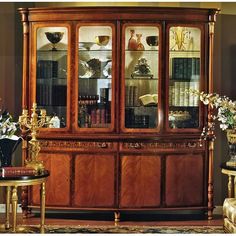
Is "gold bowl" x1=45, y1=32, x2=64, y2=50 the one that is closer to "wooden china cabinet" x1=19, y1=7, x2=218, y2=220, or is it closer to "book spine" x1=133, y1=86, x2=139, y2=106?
"wooden china cabinet" x1=19, y1=7, x2=218, y2=220

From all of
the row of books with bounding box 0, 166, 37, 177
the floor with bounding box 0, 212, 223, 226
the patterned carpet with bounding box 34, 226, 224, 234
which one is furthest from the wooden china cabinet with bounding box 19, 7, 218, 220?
the row of books with bounding box 0, 166, 37, 177

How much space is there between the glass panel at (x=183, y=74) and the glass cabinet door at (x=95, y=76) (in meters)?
0.63

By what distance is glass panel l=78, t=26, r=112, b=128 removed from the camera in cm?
628

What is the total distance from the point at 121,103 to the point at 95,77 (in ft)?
1.35

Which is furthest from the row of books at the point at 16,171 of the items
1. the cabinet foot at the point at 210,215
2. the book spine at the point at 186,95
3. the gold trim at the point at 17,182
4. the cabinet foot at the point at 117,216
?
the cabinet foot at the point at 210,215

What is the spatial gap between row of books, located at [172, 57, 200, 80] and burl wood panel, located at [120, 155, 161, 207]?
0.90 metres

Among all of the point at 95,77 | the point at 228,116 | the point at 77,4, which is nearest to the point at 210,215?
the point at 228,116

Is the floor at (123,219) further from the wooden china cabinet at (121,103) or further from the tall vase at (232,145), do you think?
the tall vase at (232,145)

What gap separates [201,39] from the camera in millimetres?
6332

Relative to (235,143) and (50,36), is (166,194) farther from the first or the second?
(50,36)

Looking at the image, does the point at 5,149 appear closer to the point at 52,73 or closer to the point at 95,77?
the point at 52,73

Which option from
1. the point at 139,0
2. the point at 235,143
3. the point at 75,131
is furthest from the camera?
the point at 139,0

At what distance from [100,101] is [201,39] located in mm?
1235

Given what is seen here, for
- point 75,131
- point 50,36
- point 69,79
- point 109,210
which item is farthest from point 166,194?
point 50,36
